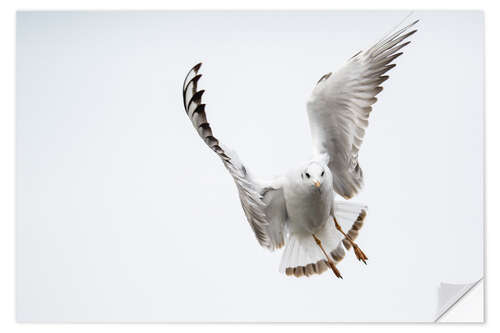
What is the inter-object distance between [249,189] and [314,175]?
0.67 ft

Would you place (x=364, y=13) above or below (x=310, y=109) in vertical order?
above

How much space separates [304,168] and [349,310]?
1.79 ft

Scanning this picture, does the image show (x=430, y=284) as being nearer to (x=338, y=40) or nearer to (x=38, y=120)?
(x=338, y=40)

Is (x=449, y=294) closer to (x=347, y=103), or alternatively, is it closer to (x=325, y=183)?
(x=325, y=183)

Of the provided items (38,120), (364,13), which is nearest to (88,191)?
(38,120)

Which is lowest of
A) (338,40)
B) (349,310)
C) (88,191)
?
(349,310)

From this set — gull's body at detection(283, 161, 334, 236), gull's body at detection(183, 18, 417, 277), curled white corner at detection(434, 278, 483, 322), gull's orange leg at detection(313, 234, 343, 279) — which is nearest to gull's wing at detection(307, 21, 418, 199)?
gull's body at detection(183, 18, 417, 277)

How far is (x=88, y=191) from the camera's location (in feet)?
7.36

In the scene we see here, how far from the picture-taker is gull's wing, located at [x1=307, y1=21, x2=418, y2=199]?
207 centimetres

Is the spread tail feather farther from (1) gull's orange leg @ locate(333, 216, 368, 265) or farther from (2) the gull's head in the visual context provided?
(2) the gull's head

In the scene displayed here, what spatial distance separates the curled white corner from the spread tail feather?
0.35 meters

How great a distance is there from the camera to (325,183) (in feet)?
6.49

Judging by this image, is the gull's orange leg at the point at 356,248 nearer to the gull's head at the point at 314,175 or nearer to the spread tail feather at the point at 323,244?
the spread tail feather at the point at 323,244

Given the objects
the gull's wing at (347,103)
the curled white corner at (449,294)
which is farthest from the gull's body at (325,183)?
the curled white corner at (449,294)
